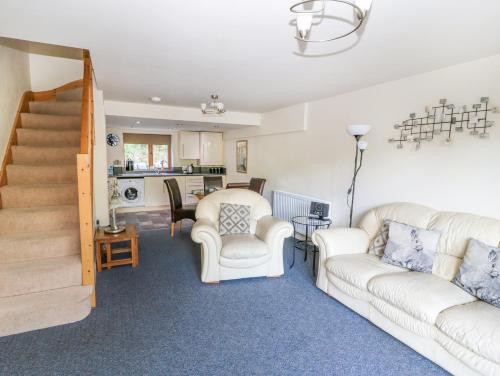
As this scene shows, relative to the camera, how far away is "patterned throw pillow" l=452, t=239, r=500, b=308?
6.68 feet

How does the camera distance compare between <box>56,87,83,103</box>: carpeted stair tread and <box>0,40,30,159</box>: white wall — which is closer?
<box>0,40,30,159</box>: white wall

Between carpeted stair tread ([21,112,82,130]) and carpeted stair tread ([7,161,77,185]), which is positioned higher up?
carpeted stair tread ([21,112,82,130])

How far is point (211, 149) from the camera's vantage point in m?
8.05

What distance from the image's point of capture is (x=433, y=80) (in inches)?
114

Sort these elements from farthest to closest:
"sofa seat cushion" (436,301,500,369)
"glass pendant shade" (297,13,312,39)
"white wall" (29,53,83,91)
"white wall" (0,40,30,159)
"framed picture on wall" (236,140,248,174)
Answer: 1. "framed picture on wall" (236,140,248,174)
2. "white wall" (29,53,83,91)
3. "white wall" (0,40,30,159)
4. "sofa seat cushion" (436,301,500,369)
5. "glass pendant shade" (297,13,312,39)

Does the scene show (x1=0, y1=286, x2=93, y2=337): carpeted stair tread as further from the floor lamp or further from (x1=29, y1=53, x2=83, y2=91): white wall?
(x1=29, y1=53, x2=83, y2=91): white wall

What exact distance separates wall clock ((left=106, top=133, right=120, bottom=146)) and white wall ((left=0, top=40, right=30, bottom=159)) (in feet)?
10.7

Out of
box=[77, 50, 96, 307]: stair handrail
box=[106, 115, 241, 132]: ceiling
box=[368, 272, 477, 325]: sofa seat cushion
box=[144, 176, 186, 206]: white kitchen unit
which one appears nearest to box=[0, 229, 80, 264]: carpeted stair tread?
box=[77, 50, 96, 307]: stair handrail

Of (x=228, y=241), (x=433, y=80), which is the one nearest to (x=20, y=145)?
(x=228, y=241)

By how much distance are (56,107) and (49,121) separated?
41cm

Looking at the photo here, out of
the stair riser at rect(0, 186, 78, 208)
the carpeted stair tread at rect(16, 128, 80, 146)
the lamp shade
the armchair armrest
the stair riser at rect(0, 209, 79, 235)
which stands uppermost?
the lamp shade

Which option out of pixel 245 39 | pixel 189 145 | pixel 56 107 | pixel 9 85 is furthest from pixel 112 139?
pixel 245 39

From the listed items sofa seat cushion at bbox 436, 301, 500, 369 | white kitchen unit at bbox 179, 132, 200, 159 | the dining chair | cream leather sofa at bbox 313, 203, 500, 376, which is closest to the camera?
sofa seat cushion at bbox 436, 301, 500, 369

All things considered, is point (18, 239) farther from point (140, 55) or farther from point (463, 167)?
point (463, 167)
